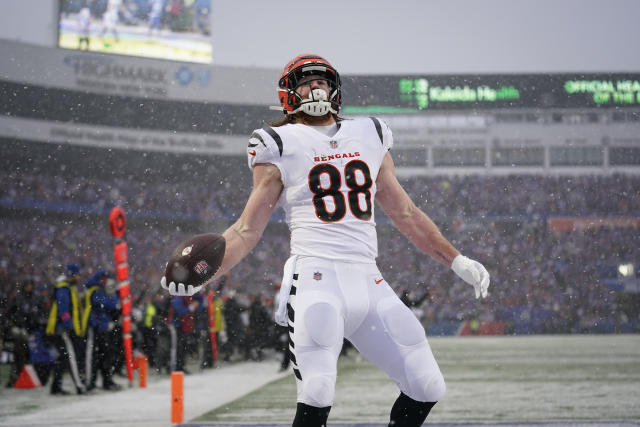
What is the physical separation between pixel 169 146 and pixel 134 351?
26.9 metres

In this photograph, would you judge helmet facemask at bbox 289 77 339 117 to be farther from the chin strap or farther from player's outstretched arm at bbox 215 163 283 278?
player's outstretched arm at bbox 215 163 283 278

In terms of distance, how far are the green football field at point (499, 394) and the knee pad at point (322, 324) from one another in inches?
139

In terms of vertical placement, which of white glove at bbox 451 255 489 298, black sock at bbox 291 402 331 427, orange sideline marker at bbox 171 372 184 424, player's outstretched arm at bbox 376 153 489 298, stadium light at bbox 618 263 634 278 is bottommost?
stadium light at bbox 618 263 634 278

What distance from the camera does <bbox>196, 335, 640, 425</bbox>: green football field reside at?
716cm

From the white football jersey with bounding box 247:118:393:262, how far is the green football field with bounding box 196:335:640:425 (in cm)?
344

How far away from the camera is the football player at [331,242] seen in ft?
9.82

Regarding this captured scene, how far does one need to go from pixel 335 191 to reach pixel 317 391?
31.1 inches

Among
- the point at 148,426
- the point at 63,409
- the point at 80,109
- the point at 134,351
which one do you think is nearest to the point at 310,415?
the point at 148,426

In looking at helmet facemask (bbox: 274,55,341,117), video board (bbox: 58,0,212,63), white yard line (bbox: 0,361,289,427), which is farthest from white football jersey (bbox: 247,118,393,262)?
video board (bbox: 58,0,212,63)

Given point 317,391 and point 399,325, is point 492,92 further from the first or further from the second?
point 317,391

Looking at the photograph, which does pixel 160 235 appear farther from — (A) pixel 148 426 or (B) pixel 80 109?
(A) pixel 148 426

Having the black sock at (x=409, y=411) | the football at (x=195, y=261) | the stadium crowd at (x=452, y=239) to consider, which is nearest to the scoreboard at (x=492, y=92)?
the stadium crowd at (x=452, y=239)

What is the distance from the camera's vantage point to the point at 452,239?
36.3m

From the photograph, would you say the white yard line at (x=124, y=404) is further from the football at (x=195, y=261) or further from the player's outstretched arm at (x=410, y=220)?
the football at (x=195, y=261)
